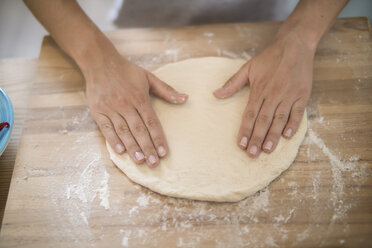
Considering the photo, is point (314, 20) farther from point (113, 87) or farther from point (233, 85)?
point (113, 87)

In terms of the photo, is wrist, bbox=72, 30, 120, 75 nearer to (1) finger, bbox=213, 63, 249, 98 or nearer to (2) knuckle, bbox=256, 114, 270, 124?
(1) finger, bbox=213, 63, 249, 98

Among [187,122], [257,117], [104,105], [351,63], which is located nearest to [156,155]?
[187,122]

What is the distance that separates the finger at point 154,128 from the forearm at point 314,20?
2.28ft

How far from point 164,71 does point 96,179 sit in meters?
0.59

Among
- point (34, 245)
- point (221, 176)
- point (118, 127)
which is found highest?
point (118, 127)

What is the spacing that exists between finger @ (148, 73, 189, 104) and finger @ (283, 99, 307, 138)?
445mm

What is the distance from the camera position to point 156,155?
109 centimetres

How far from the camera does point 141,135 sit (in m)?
1.11

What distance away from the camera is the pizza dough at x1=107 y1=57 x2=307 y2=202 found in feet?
3.44

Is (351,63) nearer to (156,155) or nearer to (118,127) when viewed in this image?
(156,155)

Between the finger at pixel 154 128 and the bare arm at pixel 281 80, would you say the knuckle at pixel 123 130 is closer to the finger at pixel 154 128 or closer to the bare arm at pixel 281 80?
the finger at pixel 154 128

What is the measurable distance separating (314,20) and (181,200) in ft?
3.34

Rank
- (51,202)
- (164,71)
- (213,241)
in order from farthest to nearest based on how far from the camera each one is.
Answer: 1. (164,71)
2. (51,202)
3. (213,241)

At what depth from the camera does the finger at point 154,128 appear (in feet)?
3.61
